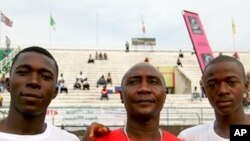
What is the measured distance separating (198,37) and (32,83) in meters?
14.0

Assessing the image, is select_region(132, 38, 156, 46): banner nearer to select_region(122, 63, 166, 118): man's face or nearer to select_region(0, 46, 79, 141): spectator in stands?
select_region(122, 63, 166, 118): man's face

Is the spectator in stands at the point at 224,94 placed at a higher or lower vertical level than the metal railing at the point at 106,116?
higher

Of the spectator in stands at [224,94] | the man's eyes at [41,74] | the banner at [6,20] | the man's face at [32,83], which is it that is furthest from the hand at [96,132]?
the banner at [6,20]

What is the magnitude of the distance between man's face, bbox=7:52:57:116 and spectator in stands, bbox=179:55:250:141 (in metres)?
1.33

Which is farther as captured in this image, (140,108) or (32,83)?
(140,108)

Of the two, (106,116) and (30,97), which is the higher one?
(30,97)

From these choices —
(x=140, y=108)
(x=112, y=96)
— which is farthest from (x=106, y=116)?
(x=140, y=108)

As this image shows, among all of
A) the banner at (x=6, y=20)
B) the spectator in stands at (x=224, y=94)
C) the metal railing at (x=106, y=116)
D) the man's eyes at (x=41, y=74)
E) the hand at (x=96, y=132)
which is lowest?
the metal railing at (x=106, y=116)

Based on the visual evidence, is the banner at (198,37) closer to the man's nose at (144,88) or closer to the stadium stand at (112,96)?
the stadium stand at (112,96)

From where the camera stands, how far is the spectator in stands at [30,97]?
3.04 metres

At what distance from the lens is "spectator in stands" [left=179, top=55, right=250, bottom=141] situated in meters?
3.41

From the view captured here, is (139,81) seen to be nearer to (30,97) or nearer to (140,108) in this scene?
(140,108)

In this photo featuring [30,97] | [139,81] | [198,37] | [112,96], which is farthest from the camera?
[112,96]

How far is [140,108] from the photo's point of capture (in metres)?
3.21
